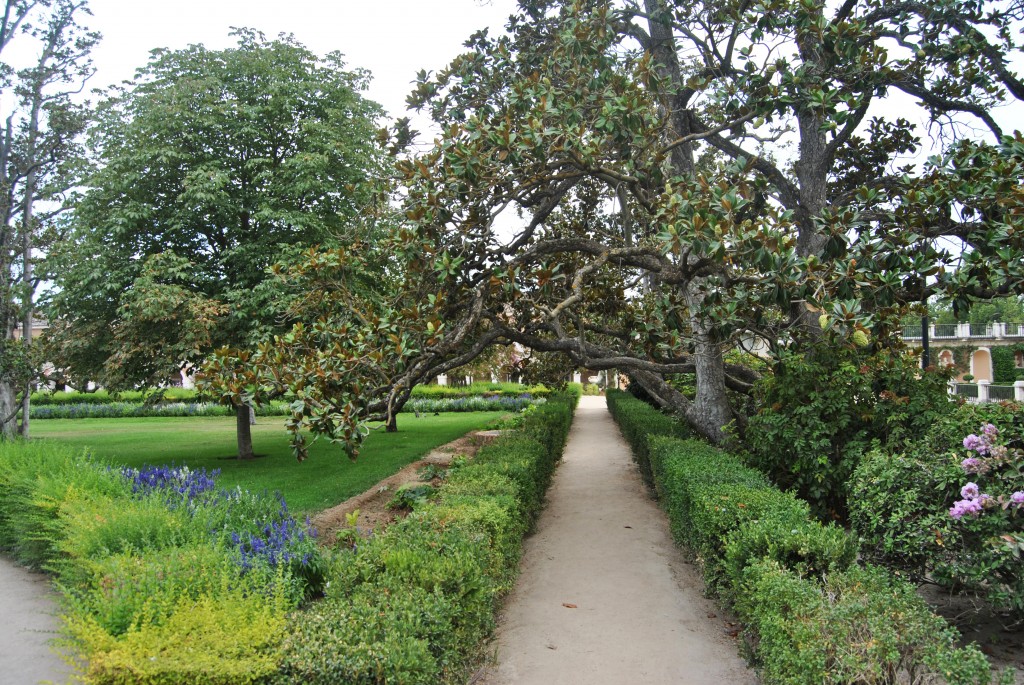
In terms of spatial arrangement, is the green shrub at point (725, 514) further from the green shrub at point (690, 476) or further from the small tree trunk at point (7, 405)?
the small tree trunk at point (7, 405)

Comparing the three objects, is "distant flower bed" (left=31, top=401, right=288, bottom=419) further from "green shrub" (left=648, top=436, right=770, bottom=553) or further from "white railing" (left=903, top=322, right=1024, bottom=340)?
"white railing" (left=903, top=322, right=1024, bottom=340)

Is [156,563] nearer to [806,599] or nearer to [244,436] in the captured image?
[806,599]

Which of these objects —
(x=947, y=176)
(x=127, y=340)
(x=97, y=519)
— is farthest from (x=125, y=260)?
(x=947, y=176)

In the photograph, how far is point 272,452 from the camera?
16.3 m

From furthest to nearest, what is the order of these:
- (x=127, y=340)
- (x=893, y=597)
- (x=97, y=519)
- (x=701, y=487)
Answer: (x=127, y=340), (x=701, y=487), (x=97, y=519), (x=893, y=597)

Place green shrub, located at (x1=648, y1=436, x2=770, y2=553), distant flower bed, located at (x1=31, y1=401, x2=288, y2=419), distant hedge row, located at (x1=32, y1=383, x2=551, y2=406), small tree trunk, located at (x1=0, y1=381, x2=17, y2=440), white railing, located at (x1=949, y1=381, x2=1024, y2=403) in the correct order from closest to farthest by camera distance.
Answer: green shrub, located at (x1=648, y1=436, x2=770, y2=553) < small tree trunk, located at (x1=0, y1=381, x2=17, y2=440) < white railing, located at (x1=949, y1=381, x2=1024, y2=403) < distant flower bed, located at (x1=31, y1=401, x2=288, y2=419) < distant hedge row, located at (x1=32, y1=383, x2=551, y2=406)

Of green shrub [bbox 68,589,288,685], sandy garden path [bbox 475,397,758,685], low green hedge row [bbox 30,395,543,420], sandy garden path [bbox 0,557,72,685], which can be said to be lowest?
sandy garden path [bbox 475,397,758,685]

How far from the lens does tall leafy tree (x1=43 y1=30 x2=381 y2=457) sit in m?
12.0

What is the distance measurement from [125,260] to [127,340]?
176cm

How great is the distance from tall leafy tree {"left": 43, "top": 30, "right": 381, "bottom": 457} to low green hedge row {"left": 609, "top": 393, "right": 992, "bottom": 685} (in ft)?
26.4

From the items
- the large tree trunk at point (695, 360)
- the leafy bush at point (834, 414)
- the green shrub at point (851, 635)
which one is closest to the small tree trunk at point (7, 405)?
the large tree trunk at point (695, 360)

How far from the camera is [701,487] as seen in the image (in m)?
6.42

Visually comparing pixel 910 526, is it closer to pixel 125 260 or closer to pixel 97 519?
pixel 97 519

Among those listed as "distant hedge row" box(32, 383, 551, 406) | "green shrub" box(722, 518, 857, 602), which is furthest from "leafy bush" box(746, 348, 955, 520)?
"distant hedge row" box(32, 383, 551, 406)
